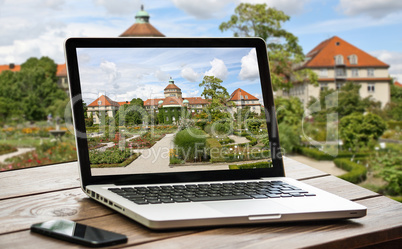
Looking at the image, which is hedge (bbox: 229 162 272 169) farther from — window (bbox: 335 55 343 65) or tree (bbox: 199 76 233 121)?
window (bbox: 335 55 343 65)

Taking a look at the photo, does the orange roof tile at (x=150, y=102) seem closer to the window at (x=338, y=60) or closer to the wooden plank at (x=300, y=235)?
the wooden plank at (x=300, y=235)

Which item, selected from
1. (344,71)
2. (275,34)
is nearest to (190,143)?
(275,34)

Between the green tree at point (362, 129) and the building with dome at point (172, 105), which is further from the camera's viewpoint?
the green tree at point (362, 129)

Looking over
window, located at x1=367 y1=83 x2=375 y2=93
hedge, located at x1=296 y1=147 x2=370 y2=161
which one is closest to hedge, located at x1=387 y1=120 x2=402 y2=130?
hedge, located at x1=296 y1=147 x2=370 y2=161

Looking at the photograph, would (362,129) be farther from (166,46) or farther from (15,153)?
(166,46)

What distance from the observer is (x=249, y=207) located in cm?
60

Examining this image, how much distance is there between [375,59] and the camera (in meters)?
10.7

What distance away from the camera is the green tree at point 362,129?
598 centimetres

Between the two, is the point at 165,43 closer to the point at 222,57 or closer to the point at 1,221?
the point at 222,57

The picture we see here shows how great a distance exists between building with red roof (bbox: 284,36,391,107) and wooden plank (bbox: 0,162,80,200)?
7.06m

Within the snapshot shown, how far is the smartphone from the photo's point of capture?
→ 1.64ft

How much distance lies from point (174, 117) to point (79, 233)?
1.21ft

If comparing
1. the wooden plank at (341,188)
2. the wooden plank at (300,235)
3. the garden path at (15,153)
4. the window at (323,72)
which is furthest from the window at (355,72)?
the wooden plank at (300,235)

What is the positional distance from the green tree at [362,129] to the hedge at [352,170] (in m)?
0.56
